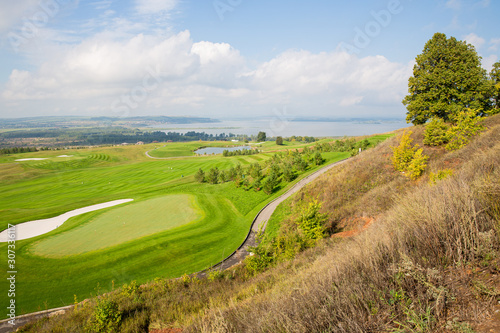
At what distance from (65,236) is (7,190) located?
39.2 m

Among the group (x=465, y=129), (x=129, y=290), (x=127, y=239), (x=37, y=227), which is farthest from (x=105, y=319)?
(x=37, y=227)

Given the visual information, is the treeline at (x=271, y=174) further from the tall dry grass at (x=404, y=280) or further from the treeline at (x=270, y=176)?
the tall dry grass at (x=404, y=280)

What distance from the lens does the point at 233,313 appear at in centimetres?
467

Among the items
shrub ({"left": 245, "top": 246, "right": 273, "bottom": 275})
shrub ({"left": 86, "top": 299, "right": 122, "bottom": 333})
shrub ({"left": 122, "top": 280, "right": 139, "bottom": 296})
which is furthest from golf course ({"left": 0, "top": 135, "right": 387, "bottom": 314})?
shrub ({"left": 86, "top": 299, "right": 122, "bottom": 333})

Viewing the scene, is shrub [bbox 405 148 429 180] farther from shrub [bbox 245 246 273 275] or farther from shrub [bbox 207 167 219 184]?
shrub [bbox 207 167 219 184]

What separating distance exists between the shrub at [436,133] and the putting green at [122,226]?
22647mm

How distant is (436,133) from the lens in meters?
19.2

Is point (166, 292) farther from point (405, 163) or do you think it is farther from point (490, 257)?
point (405, 163)

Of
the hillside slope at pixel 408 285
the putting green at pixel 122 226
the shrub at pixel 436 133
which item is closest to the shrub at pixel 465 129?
the shrub at pixel 436 133

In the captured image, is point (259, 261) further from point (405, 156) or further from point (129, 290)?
point (405, 156)

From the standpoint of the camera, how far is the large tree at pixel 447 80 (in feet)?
66.8

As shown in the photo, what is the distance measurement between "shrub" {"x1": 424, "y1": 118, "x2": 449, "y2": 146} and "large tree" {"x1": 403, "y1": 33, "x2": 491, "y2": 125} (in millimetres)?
1859

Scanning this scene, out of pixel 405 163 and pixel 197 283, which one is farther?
pixel 405 163

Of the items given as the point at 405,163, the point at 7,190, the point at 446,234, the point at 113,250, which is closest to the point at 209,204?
the point at 113,250
